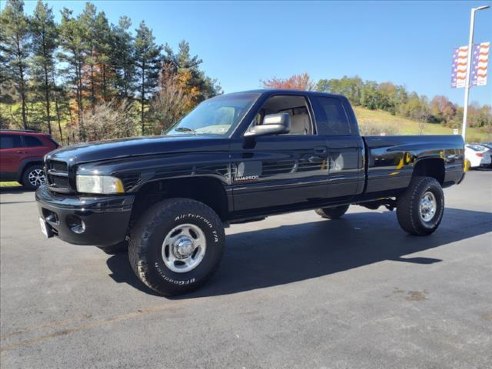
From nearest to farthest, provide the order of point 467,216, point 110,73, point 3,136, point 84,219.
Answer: point 84,219, point 467,216, point 3,136, point 110,73

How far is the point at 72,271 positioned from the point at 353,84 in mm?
73889

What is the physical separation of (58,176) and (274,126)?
206 cm

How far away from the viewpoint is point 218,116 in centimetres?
471

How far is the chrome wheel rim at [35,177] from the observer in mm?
12219

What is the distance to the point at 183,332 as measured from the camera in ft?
10.4

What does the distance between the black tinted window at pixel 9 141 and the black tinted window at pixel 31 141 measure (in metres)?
0.16

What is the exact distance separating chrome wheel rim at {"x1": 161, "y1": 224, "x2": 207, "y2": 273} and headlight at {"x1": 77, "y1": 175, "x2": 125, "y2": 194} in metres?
0.62

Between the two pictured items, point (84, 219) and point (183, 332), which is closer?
point (183, 332)

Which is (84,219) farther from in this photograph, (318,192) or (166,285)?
(318,192)

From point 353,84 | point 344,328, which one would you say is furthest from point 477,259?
point 353,84

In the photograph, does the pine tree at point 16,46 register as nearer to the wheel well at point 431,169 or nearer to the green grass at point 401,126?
the green grass at point 401,126

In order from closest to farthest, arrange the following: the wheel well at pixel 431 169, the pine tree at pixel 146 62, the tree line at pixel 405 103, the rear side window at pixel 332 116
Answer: the rear side window at pixel 332 116 → the wheel well at pixel 431 169 → the pine tree at pixel 146 62 → the tree line at pixel 405 103

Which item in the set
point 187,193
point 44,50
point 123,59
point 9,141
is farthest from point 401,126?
point 187,193

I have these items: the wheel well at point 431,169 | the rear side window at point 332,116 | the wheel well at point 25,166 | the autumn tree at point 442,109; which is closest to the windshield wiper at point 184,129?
the rear side window at point 332,116
